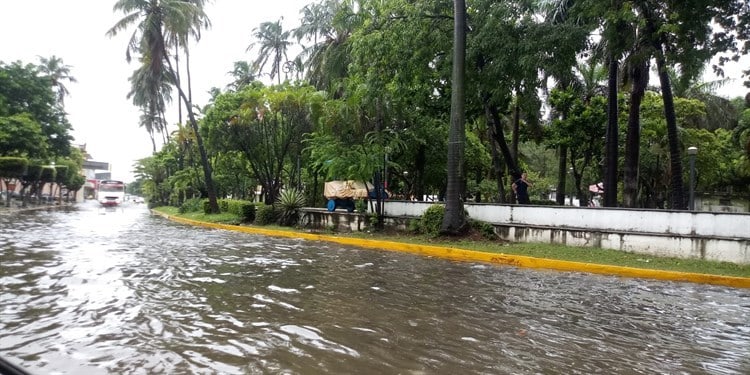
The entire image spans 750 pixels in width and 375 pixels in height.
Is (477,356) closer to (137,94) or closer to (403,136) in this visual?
(403,136)

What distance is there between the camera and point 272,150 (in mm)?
26156

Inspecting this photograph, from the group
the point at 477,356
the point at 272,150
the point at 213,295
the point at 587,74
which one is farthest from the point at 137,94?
the point at 477,356

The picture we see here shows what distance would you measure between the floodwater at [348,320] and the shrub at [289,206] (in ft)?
34.6

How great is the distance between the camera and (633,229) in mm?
12156

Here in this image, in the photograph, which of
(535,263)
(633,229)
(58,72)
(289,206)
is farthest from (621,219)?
(58,72)

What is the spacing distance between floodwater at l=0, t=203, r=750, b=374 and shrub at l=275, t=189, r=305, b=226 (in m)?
10.5

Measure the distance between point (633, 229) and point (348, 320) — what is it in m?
9.36

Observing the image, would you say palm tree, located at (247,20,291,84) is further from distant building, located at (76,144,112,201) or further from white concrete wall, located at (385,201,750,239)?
distant building, located at (76,144,112,201)

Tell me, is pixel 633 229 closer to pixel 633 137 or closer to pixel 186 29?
pixel 633 137

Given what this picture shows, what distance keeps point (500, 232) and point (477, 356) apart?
1040cm

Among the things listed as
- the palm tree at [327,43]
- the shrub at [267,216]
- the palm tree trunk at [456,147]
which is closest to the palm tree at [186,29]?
the palm tree at [327,43]

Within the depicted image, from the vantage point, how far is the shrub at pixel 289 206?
20.6m

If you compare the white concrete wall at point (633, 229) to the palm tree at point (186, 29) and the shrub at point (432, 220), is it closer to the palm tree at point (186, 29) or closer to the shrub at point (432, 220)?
the shrub at point (432, 220)

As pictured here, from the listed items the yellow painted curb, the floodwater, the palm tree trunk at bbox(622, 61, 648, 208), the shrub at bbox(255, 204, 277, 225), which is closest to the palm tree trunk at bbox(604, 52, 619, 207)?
the palm tree trunk at bbox(622, 61, 648, 208)
